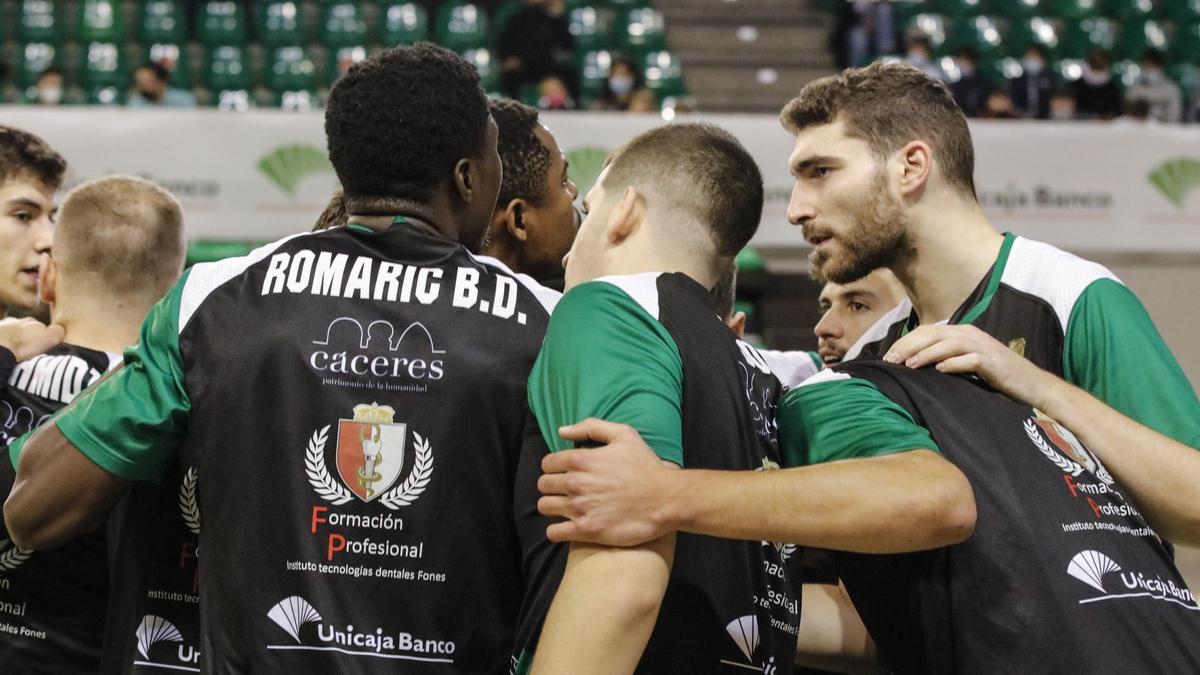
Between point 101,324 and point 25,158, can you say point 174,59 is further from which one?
point 101,324

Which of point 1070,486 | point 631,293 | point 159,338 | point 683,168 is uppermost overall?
point 683,168

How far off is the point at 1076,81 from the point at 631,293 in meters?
11.1

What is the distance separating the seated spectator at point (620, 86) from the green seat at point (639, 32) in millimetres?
1020

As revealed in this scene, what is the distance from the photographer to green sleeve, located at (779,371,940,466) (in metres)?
2.20

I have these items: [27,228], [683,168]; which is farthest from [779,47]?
[683,168]

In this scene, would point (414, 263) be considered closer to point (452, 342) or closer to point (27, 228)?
point (452, 342)

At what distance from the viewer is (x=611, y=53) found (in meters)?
13.2

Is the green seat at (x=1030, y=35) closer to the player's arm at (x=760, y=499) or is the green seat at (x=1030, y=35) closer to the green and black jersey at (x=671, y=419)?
the green and black jersey at (x=671, y=419)

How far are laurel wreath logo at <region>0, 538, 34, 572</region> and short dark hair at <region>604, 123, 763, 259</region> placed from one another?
163 centimetres

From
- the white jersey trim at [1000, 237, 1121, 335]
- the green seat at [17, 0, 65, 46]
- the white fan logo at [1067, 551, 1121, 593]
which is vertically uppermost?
the green seat at [17, 0, 65, 46]

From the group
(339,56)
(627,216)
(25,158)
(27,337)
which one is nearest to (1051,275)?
(627,216)

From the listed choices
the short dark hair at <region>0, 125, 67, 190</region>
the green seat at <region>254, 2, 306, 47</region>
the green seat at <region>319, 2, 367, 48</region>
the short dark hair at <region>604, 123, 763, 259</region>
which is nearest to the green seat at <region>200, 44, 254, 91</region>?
the green seat at <region>254, 2, 306, 47</region>

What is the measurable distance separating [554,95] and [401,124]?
354 inches

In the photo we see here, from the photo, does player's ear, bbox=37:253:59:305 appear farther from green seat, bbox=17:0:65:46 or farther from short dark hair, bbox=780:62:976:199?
green seat, bbox=17:0:65:46
